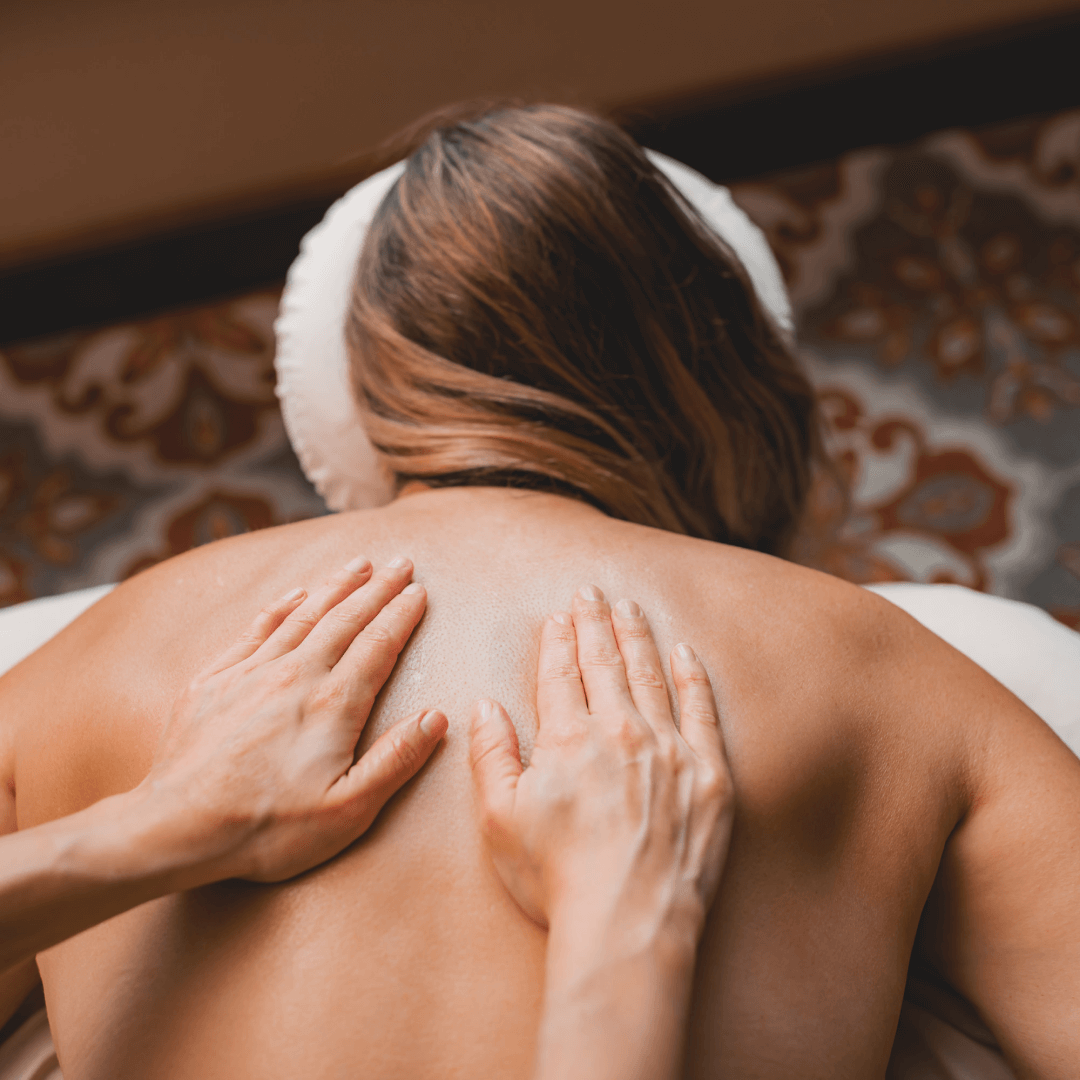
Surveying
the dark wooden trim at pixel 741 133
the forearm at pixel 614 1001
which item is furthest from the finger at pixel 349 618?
the dark wooden trim at pixel 741 133

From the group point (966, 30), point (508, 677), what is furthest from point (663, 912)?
point (966, 30)

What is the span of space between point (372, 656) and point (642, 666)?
7.1 inches

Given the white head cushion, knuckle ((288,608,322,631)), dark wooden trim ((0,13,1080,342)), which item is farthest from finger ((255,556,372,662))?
dark wooden trim ((0,13,1080,342))

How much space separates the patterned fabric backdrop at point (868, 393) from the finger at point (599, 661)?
2.97ft

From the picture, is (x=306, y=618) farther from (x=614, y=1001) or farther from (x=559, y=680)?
(x=614, y=1001)

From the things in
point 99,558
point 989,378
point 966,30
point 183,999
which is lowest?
point 99,558

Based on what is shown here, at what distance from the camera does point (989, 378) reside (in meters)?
1.58

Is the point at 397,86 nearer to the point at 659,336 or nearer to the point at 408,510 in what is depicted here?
the point at 659,336

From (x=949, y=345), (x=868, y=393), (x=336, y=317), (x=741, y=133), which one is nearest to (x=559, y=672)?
(x=336, y=317)

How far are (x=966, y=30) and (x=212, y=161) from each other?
51.8 inches

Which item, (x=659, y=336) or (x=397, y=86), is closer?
(x=659, y=336)

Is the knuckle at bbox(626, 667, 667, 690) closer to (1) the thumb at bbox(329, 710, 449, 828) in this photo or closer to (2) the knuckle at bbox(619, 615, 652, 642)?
(2) the knuckle at bbox(619, 615, 652, 642)

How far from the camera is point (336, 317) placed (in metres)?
1.06

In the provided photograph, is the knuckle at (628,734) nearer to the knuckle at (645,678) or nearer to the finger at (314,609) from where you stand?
the knuckle at (645,678)
